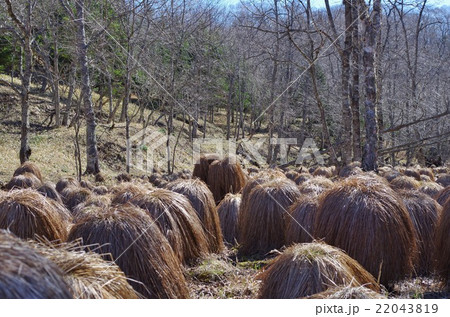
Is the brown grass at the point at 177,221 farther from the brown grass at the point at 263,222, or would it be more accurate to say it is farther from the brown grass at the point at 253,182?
the brown grass at the point at 253,182

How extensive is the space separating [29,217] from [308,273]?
2.32 meters

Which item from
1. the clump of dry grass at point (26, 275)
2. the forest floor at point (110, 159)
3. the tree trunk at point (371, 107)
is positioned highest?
the tree trunk at point (371, 107)

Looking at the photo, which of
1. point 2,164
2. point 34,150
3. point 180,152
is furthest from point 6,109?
point 180,152

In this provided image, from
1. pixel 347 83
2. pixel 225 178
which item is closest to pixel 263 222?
pixel 225 178

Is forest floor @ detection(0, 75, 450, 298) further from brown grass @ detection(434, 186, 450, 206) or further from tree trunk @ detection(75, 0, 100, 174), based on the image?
brown grass @ detection(434, 186, 450, 206)

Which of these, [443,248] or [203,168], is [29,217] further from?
[203,168]

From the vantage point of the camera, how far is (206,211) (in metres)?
5.48

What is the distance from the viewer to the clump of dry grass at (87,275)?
221 cm

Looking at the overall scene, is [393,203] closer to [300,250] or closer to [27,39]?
[300,250]

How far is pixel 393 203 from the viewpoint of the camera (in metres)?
4.23

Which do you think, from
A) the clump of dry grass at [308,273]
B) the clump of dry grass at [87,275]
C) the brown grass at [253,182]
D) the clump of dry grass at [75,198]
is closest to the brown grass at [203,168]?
the clump of dry grass at [75,198]

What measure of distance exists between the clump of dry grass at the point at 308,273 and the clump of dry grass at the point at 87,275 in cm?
112

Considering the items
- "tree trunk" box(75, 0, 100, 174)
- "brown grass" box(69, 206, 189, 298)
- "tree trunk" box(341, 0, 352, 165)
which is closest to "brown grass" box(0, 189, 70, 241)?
"brown grass" box(69, 206, 189, 298)

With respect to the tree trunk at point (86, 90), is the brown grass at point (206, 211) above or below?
below
